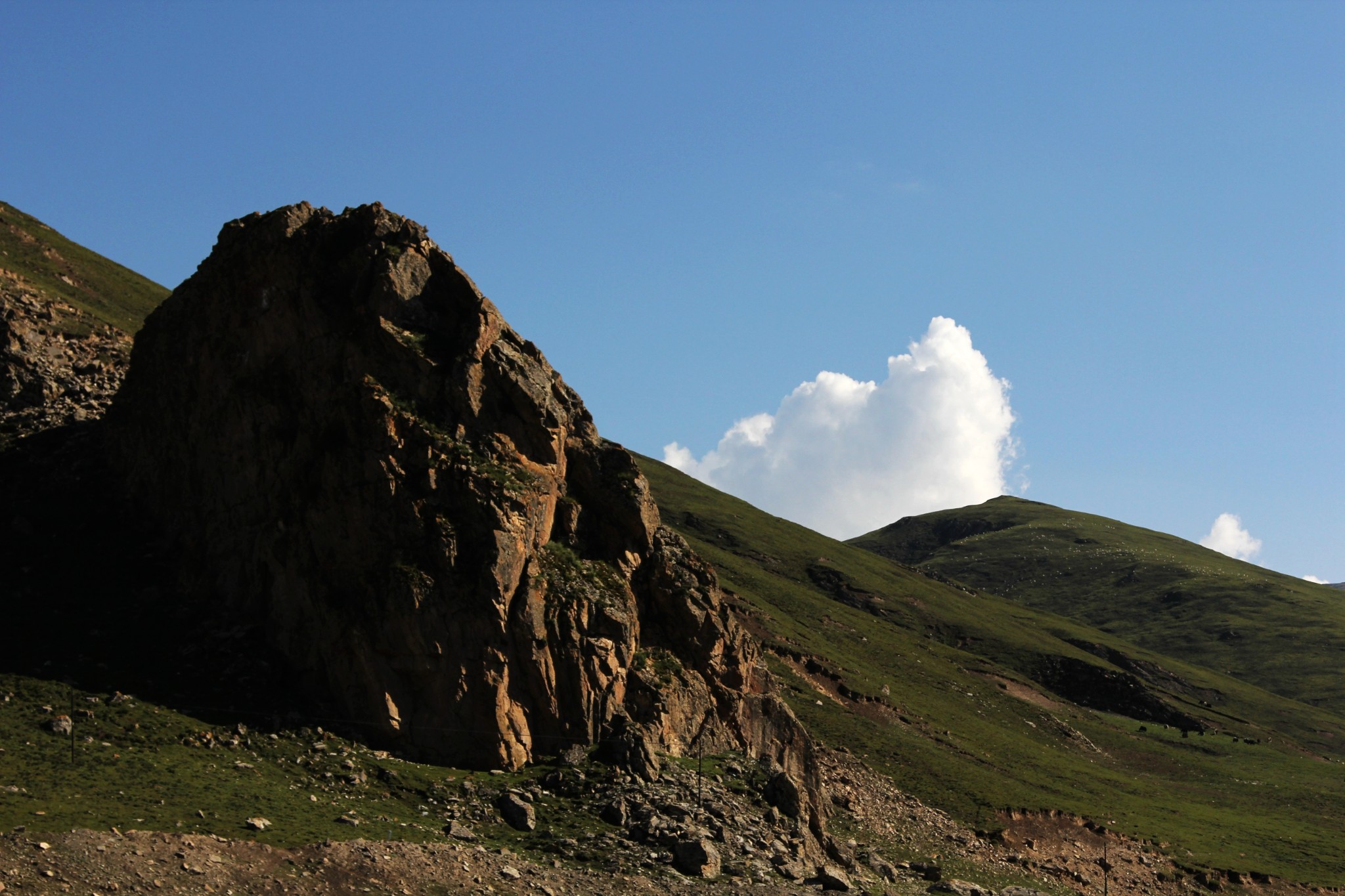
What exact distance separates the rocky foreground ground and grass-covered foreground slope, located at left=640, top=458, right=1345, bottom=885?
20.9m

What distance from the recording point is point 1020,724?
13662 cm

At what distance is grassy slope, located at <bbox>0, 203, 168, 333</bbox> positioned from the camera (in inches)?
3583

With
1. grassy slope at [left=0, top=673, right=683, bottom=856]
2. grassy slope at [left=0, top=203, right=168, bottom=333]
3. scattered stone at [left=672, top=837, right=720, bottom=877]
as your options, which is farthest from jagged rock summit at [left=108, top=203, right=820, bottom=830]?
grassy slope at [left=0, top=203, right=168, bottom=333]

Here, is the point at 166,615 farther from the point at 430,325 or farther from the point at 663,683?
the point at 663,683

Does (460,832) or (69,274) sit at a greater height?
(69,274)

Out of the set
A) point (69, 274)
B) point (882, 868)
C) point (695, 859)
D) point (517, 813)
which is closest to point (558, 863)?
point (517, 813)

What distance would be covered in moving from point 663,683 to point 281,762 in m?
18.6

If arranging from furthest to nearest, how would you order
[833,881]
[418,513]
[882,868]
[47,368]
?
[47,368] → [882,868] → [418,513] → [833,881]

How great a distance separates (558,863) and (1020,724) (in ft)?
349

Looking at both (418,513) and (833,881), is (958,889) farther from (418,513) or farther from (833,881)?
(418,513)

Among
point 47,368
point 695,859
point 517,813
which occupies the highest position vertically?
point 47,368

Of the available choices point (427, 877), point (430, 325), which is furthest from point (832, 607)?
point (427, 877)

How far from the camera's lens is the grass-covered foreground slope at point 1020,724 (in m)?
97.2

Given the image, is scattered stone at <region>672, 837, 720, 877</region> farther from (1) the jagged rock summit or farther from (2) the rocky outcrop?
(2) the rocky outcrop
